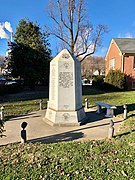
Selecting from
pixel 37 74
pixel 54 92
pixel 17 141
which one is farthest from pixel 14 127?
pixel 37 74

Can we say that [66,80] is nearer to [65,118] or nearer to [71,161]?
[65,118]

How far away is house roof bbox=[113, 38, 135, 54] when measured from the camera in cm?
2961

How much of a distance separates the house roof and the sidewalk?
21910mm

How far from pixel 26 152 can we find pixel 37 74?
22.9m

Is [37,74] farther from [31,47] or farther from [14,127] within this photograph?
[14,127]

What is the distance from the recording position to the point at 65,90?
9.34 metres

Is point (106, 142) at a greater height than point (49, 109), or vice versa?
point (49, 109)

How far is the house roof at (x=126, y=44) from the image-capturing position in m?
29.6

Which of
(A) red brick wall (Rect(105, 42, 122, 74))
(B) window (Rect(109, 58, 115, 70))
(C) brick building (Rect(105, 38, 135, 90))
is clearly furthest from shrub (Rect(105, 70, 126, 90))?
(B) window (Rect(109, 58, 115, 70))

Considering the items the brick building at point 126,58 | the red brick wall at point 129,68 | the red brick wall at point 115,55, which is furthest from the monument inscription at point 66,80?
the red brick wall at point 115,55

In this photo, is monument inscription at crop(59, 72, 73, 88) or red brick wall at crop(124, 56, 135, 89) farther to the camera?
red brick wall at crop(124, 56, 135, 89)

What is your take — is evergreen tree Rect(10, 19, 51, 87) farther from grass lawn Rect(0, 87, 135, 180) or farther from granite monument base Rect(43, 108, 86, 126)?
grass lawn Rect(0, 87, 135, 180)

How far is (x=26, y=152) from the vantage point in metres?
5.38

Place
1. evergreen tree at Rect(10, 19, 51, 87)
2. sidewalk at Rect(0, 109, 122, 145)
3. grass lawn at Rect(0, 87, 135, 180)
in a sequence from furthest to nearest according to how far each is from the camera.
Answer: evergreen tree at Rect(10, 19, 51, 87), sidewalk at Rect(0, 109, 122, 145), grass lawn at Rect(0, 87, 135, 180)
